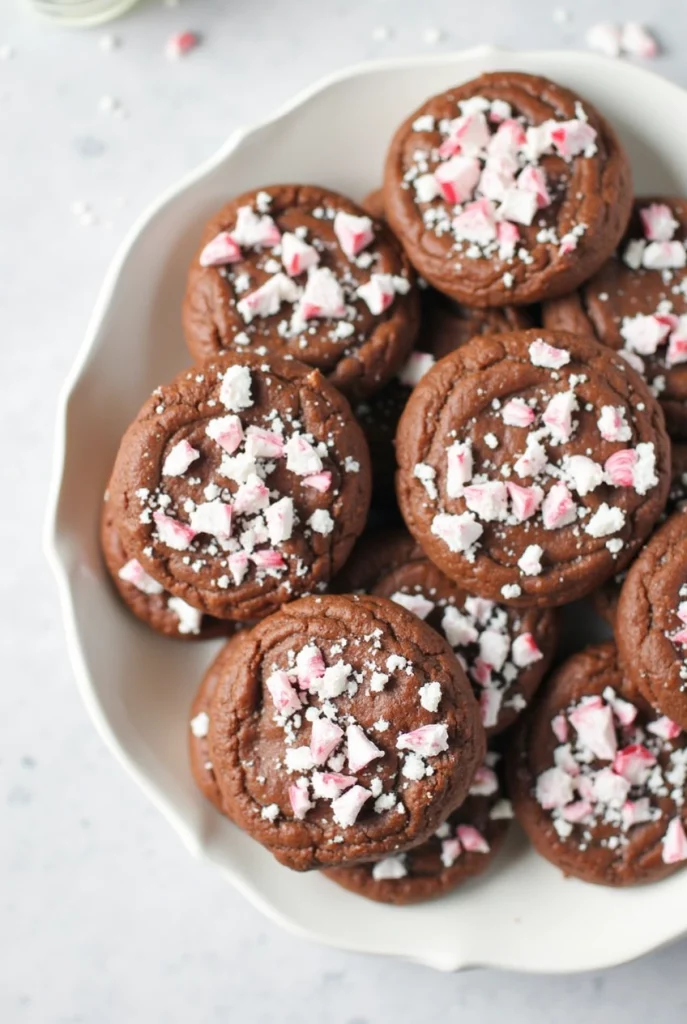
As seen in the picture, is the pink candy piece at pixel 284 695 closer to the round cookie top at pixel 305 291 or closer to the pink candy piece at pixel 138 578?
the pink candy piece at pixel 138 578

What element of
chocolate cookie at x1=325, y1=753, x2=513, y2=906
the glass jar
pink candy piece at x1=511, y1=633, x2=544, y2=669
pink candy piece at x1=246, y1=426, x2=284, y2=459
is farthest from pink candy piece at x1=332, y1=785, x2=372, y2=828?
the glass jar

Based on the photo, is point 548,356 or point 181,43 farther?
point 181,43

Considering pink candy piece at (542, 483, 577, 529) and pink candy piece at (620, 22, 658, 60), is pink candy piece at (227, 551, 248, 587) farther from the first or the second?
pink candy piece at (620, 22, 658, 60)

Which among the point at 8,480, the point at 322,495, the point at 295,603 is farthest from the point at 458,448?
the point at 8,480

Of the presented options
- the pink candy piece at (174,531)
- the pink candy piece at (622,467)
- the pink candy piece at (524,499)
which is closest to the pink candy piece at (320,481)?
the pink candy piece at (174,531)

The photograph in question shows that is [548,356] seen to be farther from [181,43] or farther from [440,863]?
[181,43]

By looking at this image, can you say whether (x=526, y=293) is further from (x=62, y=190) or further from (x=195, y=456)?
(x=62, y=190)

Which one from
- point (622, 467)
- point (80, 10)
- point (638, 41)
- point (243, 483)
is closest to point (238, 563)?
point (243, 483)
